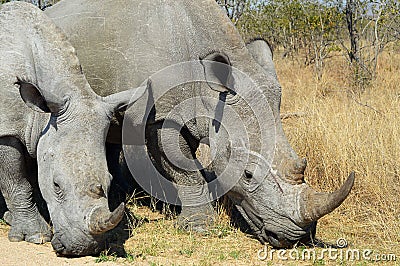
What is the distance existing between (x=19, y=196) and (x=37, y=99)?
1176mm

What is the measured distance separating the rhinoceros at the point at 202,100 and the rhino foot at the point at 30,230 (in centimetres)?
129

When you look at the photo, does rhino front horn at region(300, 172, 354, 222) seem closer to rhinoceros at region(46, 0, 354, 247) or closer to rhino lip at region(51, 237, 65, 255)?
rhinoceros at region(46, 0, 354, 247)

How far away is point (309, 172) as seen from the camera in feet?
23.2

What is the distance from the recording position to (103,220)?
4453 millimetres

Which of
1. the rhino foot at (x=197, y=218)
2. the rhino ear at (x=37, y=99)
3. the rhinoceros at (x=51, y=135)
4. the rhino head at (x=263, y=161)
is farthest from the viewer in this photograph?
the rhino foot at (x=197, y=218)

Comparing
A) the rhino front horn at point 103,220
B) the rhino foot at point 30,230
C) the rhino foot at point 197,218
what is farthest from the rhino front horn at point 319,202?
the rhino foot at point 30,230

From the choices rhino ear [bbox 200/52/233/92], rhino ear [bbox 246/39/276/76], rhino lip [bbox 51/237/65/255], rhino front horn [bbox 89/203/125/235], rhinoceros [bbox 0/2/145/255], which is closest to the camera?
rhino front horn [bbox 89/203/125/235]

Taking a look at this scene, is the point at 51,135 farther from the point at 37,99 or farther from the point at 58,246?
the point at 58,246

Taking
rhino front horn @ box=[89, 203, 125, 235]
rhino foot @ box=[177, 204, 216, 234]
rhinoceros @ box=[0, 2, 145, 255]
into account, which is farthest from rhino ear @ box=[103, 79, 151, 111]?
rhino foot @ box=[177, 204, 216, 234]

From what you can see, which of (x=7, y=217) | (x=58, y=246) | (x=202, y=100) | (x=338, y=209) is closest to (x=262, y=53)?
(x=202, y=100)

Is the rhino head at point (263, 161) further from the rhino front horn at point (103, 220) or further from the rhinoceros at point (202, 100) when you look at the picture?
the rhino front horn at point (103, 220)

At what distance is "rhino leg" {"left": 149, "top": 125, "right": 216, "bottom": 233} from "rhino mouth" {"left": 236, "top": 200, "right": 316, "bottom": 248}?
2.18ft

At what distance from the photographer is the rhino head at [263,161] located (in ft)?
16.8

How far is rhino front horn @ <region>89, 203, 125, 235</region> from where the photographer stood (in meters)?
4.38
